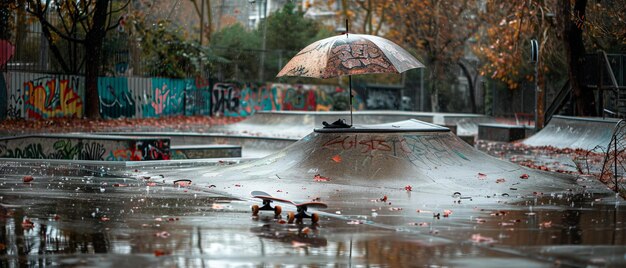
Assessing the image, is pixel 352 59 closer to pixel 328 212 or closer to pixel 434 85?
pixel 328 212

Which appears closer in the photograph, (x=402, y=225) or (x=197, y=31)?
(x=402, y=225)

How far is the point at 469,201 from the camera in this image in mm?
12023

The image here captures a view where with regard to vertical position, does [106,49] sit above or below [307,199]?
above

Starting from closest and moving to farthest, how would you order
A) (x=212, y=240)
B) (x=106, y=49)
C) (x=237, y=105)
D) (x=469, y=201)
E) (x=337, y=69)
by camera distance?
→ (x=212, y=240), (x=469, y=201), (x=337, y=69), (x=106, y=49), (x=237, y=105)

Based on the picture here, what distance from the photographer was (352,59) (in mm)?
14164

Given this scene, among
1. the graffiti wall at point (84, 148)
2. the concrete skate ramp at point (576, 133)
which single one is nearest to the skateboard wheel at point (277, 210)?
the graffiti wall at point (84, 148)

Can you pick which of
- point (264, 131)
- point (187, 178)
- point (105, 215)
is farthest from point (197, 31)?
point (105, 215)

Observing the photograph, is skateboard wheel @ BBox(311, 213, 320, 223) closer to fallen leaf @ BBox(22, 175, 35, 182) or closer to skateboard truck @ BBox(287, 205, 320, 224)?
skateboard truck @ BBox(287, 205, 320, 224)

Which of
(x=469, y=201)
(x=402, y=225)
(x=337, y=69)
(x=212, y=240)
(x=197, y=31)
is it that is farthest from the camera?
(x=197, y=31)

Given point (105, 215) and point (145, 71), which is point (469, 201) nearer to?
point (105, 215)

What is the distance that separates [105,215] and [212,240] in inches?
81.9

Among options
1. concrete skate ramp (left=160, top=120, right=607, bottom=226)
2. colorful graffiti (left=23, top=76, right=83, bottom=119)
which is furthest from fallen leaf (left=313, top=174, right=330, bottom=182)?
colorful graffiti (left=23, top=76, right=83, bottom=119)

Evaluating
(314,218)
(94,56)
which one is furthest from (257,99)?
(314,218)

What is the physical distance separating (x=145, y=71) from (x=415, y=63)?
2978 centimetres
